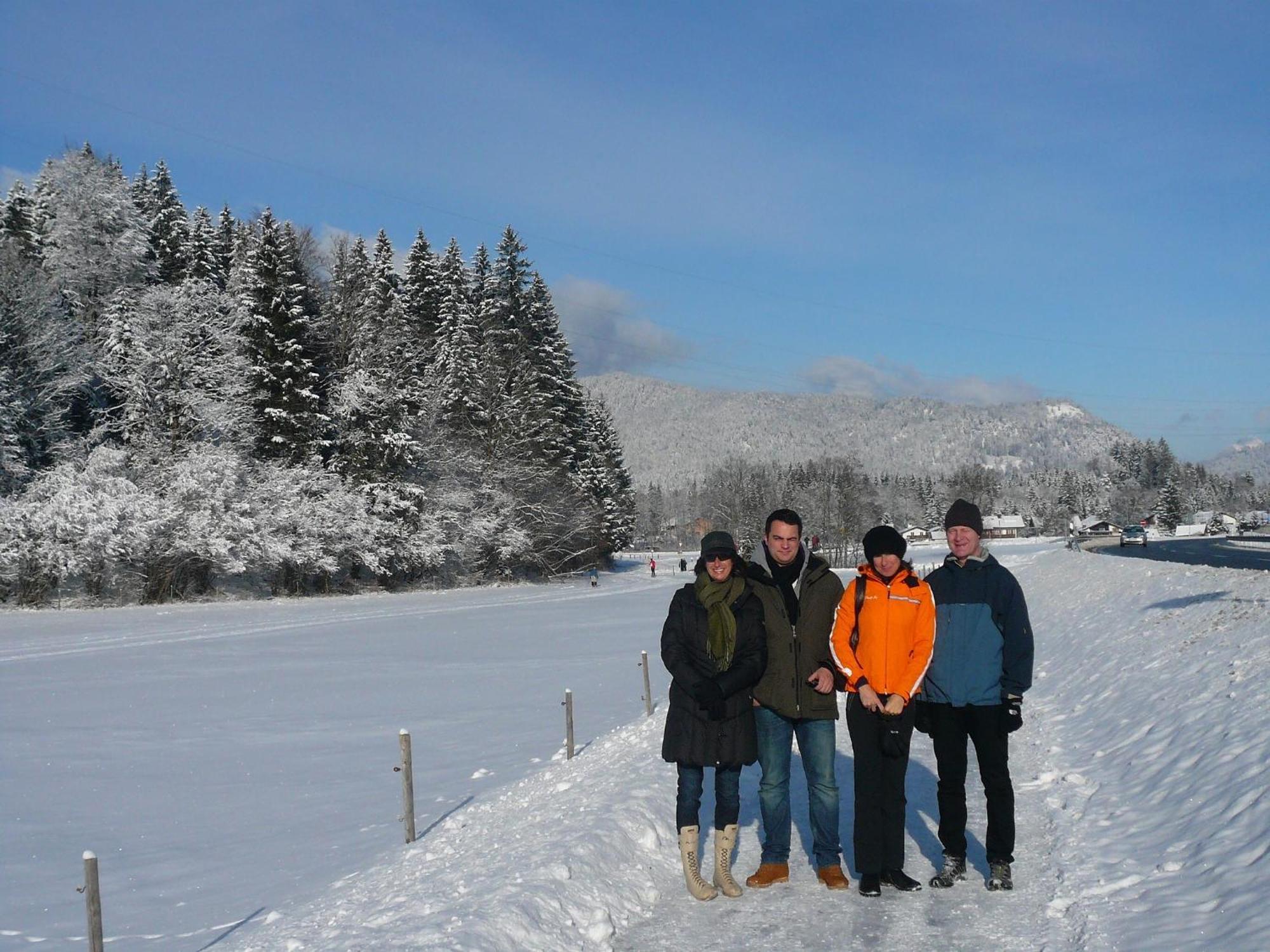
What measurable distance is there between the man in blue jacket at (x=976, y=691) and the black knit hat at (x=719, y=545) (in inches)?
54.0

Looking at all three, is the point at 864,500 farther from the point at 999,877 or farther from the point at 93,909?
the point at 93,909

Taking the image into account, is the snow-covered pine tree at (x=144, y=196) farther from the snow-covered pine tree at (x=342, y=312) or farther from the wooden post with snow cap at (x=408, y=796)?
the wooden post with snow cap at (x=408, y=796)

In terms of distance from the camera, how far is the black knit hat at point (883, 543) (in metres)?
5.91

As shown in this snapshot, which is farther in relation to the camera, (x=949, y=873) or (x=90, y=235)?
(x=90, y=235)

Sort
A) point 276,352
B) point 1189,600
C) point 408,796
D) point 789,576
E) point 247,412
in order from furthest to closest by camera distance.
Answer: point 276,352 → point 247,412 → point 1189,600 → point 408,796 → point 789,576

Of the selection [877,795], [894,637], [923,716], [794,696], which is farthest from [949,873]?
[894,637]

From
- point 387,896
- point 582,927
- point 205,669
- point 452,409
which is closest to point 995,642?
point 582,927

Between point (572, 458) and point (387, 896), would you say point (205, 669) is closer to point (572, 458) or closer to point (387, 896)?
point (387, 896)

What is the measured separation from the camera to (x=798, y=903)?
5.90 metres

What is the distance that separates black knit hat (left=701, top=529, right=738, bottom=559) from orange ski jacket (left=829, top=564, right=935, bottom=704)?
0.80m

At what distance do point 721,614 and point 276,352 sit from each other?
41.4m

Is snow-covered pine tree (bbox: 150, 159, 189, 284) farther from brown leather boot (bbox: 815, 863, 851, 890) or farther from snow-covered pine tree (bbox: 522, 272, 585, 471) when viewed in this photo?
brown leather boot (bbox: 815, 863, 851, 890)

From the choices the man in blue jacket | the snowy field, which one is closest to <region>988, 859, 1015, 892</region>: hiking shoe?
the man in blue jacket

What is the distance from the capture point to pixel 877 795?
604cm
